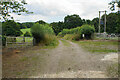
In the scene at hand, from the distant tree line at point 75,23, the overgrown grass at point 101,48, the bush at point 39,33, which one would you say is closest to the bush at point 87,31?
the distant tree line at point 75,23

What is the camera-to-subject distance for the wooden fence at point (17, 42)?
1527 centimetres

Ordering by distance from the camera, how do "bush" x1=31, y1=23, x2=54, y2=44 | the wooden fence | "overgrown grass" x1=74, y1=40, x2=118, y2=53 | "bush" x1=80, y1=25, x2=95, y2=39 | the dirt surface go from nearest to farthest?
the dirt surface, "overgrown grass" x1=74, y1=40, x2=118, y2=53, the wooden fence, "bush" x1=31, y1=23, x2=54, y2=44, "bush" x1=80, y1=25, x2=95, y2=39

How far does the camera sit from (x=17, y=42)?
15633 mm

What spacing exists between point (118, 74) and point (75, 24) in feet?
116

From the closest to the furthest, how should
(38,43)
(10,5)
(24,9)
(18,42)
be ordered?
(10,5) < (24,9) < (18,42) < (38,43)

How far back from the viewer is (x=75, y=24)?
3981 cm

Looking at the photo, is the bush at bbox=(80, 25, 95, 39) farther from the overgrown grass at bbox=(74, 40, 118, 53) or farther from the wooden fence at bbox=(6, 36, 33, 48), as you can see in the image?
the wooden fence at bbox=(6, 36, 33, 48)

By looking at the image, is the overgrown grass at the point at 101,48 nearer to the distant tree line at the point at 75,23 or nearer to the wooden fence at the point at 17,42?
the wooden fence at the point at 17,42

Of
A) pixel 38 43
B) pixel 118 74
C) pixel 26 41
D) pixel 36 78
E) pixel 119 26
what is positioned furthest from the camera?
pixel 119 26

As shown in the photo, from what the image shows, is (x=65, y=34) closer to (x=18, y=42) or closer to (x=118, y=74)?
(x=18, y=42)

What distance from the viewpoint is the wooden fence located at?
50.1 feet

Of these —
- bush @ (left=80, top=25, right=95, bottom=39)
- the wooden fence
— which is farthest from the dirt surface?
bush @ (left=80, top=25, right=95, bottom=39)

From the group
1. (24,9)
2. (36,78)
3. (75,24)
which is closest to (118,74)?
(36,78)

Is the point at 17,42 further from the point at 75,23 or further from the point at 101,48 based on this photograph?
the point at 75,23
